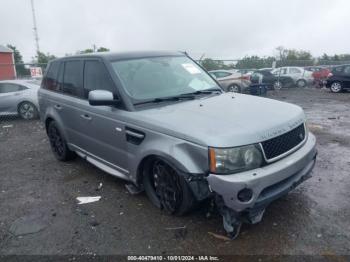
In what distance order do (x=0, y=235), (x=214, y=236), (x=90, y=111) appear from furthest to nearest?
(x=90, y=111), (x=0, y=235), (x=214, y=236)

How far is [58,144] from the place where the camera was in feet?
19.4

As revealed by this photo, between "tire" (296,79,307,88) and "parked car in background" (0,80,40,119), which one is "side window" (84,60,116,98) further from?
"tire" (296,79,307,88)

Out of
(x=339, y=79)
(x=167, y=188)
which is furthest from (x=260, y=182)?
(x=339, y=79)

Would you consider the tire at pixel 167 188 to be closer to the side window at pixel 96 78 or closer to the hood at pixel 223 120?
the hood at pixel 223 120

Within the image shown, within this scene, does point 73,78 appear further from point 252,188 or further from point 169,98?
point 252,188

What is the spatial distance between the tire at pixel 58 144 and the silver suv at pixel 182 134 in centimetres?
56

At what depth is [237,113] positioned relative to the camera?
3.39 metres

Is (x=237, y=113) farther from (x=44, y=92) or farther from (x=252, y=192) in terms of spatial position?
(x=44, y=92)

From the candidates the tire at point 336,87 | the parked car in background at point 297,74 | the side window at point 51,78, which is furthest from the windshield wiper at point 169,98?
the parked car in background at point 297,74

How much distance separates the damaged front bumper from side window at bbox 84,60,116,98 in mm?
1886

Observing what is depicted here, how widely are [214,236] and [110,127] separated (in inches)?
72.0

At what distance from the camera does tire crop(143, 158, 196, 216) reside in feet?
10.8

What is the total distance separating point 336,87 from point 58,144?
55.0ft

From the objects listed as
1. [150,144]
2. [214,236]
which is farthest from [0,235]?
[214,236]
